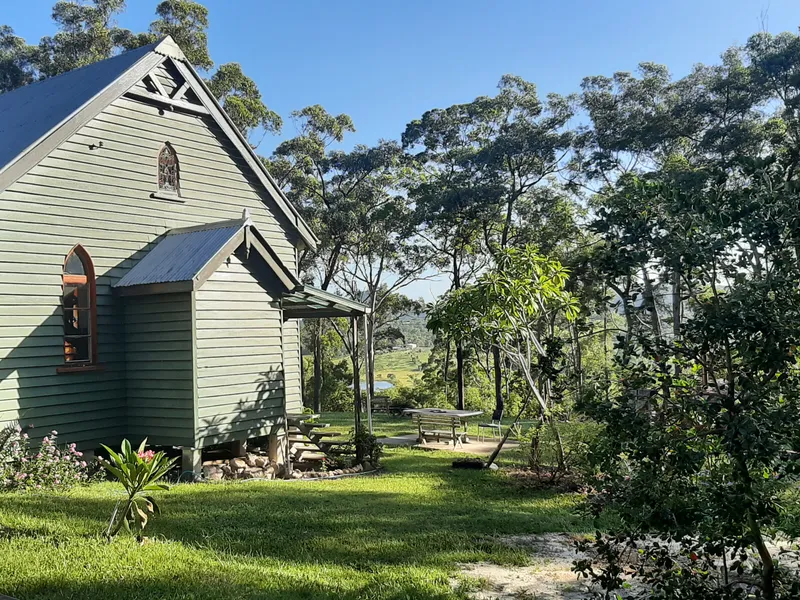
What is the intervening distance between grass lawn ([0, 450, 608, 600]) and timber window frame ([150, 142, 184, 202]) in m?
6.65

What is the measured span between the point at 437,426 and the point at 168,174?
417 inches

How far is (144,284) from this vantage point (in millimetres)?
12422

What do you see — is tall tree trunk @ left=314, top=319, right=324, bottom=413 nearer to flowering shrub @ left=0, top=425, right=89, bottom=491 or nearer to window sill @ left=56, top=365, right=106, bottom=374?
window sill @ left=56, top=365, right=106, bottom=374

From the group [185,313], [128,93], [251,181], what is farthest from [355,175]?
[185,313]

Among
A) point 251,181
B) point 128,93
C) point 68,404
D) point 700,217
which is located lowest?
point 68,404

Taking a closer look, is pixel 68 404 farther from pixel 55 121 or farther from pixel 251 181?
pixel 251 181

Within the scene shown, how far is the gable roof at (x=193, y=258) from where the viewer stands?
39.3 ft

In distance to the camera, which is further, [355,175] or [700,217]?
[355,175]

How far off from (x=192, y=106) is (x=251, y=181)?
238 cm

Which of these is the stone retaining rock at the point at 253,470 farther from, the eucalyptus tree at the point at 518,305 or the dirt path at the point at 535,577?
the dirt path at the point at 535,577

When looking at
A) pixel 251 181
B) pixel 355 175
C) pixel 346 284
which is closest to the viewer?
pixel 251 181

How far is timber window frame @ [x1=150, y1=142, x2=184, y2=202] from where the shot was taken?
14453 millimetres

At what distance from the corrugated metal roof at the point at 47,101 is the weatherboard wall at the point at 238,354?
14.1ft

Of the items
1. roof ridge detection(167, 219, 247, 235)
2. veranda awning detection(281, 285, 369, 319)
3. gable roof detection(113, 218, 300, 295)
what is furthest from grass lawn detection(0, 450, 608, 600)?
roof ridge detection(167, 219, 247, 235)
